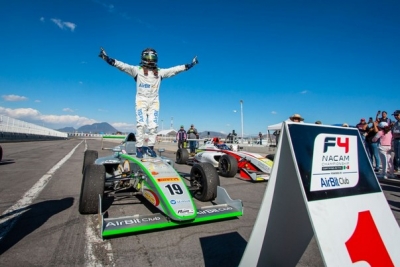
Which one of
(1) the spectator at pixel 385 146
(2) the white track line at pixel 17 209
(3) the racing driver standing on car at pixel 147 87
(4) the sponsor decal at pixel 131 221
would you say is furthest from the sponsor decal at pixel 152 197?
(1) the spectator at pixel 385 146

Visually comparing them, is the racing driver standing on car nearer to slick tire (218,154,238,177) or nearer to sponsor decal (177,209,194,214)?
slick tire (218,154,238,177)

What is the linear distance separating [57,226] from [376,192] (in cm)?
351

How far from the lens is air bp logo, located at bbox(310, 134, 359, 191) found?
168 centimetres

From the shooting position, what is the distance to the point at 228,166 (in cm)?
702

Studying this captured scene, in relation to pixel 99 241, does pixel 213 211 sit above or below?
above

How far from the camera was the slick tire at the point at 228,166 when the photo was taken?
693 cm

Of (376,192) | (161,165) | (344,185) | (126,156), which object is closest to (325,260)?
(344,185)

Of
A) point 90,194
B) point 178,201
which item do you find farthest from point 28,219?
point 178,201

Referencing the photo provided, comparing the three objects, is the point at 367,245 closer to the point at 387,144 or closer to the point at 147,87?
the point at 147,87

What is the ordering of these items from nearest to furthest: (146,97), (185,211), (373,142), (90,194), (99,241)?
(99,241), (185,211), (90,194), (146,97), (373,142)

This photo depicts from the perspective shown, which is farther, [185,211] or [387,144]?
[387,144]

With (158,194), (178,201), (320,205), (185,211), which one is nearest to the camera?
(320,205)

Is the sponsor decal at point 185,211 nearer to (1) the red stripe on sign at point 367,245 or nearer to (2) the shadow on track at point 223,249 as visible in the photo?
(2) the shadow on track at point 223,249

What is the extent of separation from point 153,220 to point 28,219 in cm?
180
